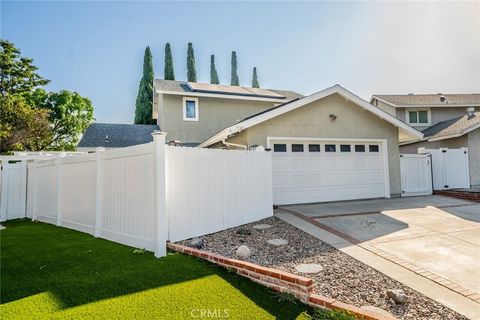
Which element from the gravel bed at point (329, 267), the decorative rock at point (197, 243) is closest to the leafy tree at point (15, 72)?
the decorative rock at point (197, 243)

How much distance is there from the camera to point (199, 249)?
17.3ft

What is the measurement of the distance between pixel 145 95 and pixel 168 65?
732 centimetres

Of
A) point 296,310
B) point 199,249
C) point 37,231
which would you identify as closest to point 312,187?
point 199,249

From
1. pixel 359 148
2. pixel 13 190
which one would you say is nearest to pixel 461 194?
pixel 359 148

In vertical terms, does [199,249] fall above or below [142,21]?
below

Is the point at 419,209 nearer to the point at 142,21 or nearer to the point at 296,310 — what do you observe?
the point at 296,310

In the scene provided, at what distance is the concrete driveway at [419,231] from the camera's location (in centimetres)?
446

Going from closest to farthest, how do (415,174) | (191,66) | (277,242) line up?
1. (277,242)
2. (415,174)
3. (191,66)

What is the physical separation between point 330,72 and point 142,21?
945cm

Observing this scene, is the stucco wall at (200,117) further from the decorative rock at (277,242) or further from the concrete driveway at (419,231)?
the decorative rock at (277,242)

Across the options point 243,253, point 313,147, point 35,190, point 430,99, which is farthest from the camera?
point 430,99

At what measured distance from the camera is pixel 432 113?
21.5 meters

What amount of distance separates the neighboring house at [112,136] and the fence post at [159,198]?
12.5 metres

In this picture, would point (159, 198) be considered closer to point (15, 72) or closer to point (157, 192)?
point (157, 192)
